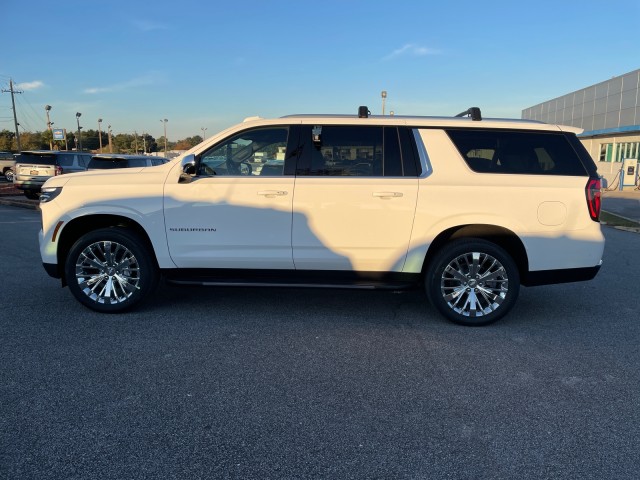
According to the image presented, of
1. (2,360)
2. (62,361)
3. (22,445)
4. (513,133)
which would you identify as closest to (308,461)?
(22,445)

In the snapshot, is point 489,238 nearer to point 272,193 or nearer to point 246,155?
point 272,193

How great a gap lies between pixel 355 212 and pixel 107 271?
264 cm

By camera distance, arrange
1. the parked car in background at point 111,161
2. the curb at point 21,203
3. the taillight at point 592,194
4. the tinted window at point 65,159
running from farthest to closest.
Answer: the tinted window at point 65,159
the curb at point 21,203
the parked car in background at point 111,161
the taillight at point 592,194

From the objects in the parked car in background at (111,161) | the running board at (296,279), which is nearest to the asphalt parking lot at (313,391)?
the running board at (296,279)

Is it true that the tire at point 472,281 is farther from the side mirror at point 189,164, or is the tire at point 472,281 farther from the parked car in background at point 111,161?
the parked car in background at point 111,161

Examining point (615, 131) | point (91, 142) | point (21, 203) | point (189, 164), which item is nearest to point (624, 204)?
point (615, 131)

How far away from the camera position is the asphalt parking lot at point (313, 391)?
9.02 ft

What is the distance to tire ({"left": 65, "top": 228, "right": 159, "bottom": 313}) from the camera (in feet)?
16.8

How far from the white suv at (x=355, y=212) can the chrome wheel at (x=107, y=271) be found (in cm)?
1

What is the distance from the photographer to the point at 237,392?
353cm

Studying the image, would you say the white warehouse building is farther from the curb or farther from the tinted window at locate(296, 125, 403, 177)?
the curb

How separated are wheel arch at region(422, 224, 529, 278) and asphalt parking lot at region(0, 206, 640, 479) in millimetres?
654

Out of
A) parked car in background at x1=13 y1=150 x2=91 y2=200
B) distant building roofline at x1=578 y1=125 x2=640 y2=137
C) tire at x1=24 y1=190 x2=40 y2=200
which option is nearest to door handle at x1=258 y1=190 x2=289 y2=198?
parked car in background at x1=13 y1=150 x2=91 y2=200

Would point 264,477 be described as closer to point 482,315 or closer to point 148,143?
point 482,315
